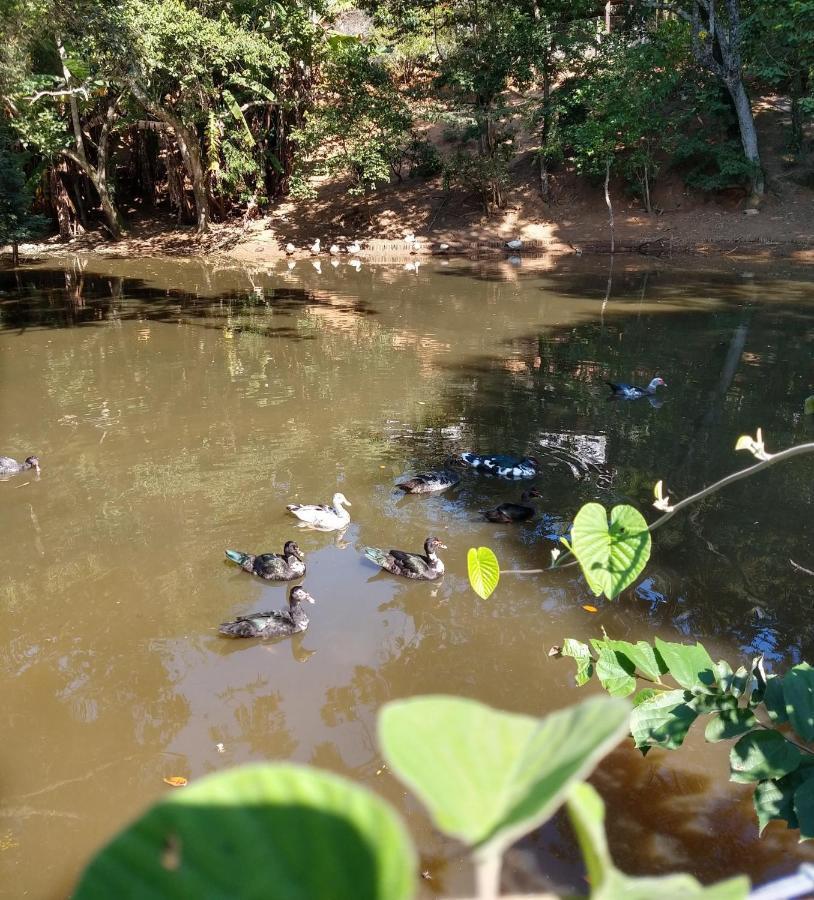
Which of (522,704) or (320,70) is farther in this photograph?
(320,70)

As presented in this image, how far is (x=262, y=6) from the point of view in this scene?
21797 mm

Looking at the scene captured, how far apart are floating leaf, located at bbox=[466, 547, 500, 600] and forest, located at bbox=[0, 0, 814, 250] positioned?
19.0 m

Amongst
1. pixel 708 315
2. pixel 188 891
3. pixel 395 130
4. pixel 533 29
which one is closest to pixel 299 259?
pixel 395 130

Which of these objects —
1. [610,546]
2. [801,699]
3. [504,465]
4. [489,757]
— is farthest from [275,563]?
[489,757]

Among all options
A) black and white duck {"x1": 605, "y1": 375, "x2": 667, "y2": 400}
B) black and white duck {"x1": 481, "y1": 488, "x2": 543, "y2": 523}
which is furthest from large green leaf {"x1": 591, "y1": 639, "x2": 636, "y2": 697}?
black and white duck {"x1": 605, "y1": 375, "x2": 667, "y2": 400}

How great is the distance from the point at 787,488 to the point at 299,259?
19.1 m

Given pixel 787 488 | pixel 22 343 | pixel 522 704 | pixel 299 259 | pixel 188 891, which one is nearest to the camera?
pixel 188 891

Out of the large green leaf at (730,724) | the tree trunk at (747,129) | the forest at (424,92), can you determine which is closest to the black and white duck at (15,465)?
the large green leaf at (730,724)

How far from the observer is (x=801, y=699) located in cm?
200

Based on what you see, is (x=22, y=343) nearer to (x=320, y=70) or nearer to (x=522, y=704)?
(x=522, y=704)

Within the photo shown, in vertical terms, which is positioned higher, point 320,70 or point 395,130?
point 320,70

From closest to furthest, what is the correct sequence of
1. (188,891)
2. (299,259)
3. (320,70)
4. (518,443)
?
(188,891), (518,443), (299,259), (320,70)

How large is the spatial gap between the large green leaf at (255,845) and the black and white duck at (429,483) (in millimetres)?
7078

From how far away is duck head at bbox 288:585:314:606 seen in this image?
558 cm
